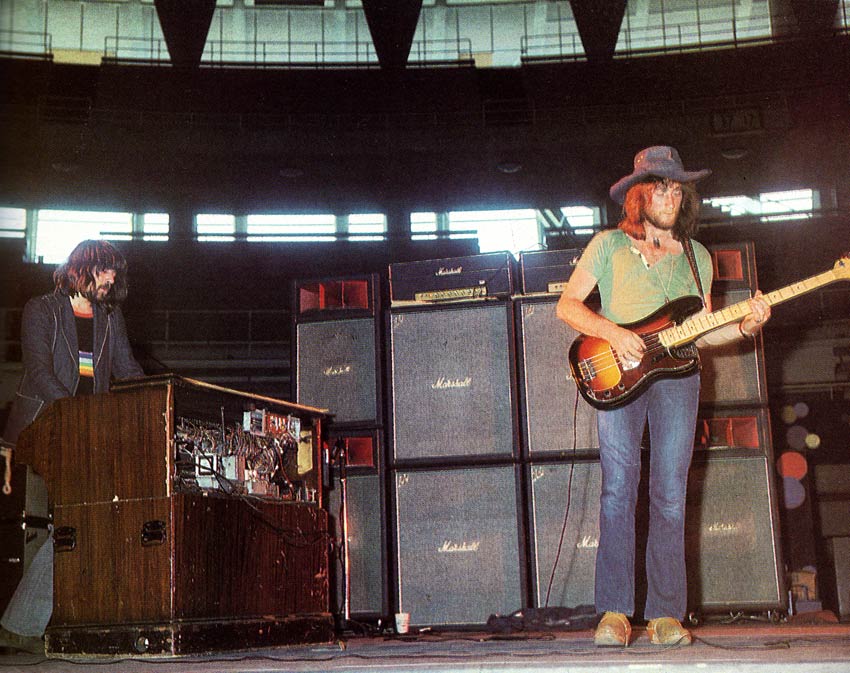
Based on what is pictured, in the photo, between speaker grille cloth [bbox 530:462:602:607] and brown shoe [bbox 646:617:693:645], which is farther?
speaker grille cloth [bbox 530:462:602:607]

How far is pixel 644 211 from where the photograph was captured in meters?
2.99

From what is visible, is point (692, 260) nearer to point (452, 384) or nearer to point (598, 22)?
point (452, 384)

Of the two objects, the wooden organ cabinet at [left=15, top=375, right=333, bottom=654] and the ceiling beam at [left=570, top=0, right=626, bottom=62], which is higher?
the ceiling beam at [left=570, top=0, right=626, bottom=62]

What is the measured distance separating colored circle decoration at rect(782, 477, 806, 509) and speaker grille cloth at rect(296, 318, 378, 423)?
313cm

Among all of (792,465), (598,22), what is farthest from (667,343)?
(598,22)

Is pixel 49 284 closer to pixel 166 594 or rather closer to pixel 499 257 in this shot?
pixel 499 257

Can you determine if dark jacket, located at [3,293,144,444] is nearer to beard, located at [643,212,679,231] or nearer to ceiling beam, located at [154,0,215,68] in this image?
beard, located at [643,212,679,231]

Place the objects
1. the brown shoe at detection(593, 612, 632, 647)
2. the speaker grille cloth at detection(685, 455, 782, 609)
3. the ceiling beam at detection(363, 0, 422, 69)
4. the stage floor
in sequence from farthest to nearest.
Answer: the ceiling beam at detection(363, 0, 422, 69) < the speaker grille cloth at detection(685, 455, 782, 609) < the brown shoe at detection(593, 612, 632, 647) < the stage floor

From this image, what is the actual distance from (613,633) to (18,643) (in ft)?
6.30

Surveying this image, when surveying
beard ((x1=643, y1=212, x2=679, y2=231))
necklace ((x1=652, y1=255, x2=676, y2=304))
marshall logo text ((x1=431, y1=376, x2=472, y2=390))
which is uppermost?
beard ((x1=643, y1=212, x2=679, y2=231))

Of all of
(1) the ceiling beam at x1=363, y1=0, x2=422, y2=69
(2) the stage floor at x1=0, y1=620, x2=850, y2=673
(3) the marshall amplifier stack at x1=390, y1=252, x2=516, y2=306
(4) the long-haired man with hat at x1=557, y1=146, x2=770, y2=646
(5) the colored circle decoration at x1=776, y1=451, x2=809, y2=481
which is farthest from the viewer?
(1) the ceiling beam at x1=363, y1=0, x2=422, y2=69

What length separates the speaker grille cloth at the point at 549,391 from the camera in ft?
12.8

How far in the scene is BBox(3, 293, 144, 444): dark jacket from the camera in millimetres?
3133

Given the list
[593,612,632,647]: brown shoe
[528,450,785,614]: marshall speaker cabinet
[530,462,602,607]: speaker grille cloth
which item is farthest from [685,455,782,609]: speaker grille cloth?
[593,612,632,647]: brown shoe
